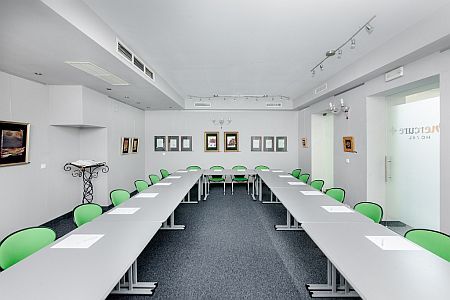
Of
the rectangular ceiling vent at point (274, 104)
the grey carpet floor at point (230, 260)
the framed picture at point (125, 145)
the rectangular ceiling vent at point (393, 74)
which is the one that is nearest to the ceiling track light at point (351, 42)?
the rectangular ceiling vent at point (393, 74)

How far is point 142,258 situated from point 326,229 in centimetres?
244

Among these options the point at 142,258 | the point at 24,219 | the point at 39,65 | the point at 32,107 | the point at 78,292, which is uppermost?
the point at 39,65

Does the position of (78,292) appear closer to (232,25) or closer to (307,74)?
(232,25)

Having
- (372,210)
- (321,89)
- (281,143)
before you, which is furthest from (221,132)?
(372,210)

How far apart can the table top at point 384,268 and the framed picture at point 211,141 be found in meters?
6.97

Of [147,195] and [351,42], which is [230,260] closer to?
[147,195]

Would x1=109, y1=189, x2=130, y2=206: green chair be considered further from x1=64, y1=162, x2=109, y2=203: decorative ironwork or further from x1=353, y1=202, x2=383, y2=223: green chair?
x1=353, y1=202, x2=383, y2=223: green chair

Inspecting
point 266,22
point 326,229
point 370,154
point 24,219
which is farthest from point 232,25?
point 24,219

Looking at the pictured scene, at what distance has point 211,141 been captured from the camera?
910 centimetres

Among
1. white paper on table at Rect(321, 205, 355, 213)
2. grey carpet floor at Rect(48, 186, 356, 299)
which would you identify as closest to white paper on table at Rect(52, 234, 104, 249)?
grey carpet floor at Rect(48, 186, 356, 299)

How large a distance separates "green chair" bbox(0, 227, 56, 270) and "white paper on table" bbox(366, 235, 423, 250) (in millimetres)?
2940

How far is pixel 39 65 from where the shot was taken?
142 inches

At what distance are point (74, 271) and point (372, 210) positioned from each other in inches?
128

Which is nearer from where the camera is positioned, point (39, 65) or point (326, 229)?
point (326, 229)
